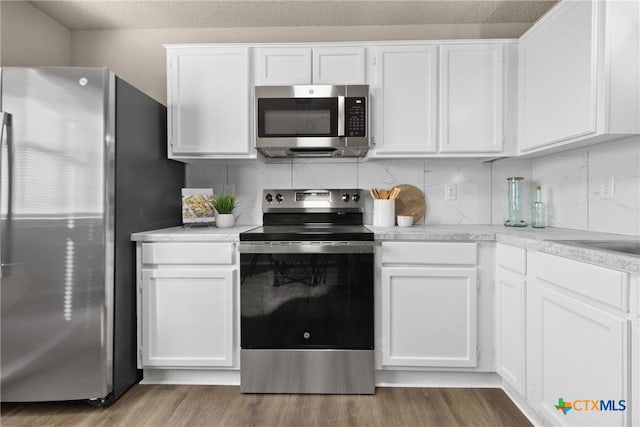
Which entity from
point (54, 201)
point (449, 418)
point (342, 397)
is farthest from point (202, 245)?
point (449, 418)

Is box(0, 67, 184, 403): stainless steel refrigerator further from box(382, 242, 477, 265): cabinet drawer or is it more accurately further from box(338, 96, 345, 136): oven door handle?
box(382, 242, 477, 265): cabinet drawer

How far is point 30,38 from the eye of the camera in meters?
2.40

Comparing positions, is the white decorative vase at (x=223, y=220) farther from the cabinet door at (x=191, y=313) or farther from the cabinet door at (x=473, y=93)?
the cabinet door at (x=473, y=93)

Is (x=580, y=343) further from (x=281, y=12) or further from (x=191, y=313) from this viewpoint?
(x=281, y=12)

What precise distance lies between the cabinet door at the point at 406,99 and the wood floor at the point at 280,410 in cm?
148

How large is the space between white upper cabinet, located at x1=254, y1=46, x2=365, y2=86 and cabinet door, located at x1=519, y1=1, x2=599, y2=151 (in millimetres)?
996

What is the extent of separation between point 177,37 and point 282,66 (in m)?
1.01

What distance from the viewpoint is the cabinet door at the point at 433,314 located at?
201cm

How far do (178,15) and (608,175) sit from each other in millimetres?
2882

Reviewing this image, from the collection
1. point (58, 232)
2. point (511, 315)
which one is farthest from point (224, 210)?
point (511, 315)

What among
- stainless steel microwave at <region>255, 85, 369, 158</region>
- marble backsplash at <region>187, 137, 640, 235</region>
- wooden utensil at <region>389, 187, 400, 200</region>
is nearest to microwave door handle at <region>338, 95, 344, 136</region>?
stainless steel microwave at <region>255, 85, 369, 158</region>

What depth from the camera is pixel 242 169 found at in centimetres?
269

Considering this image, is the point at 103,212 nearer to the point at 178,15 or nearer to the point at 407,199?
the point at 178,15

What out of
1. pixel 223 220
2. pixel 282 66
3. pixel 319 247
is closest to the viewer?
pixel 319 247
